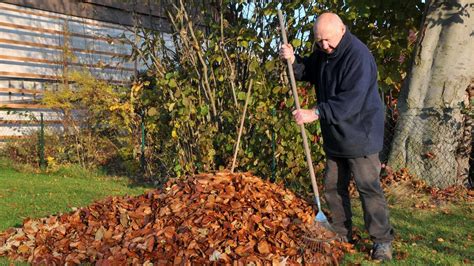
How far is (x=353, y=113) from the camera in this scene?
3.79 metres

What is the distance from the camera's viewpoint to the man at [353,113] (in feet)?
12.5

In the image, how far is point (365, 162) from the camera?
399 cm

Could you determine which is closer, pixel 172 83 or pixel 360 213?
pixel 360 213

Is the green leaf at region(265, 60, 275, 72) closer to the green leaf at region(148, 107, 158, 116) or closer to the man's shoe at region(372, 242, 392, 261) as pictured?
the green leaf at region(148, 107, 158, 116)

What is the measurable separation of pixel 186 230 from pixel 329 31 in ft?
6.31

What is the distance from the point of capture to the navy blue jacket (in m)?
3.79

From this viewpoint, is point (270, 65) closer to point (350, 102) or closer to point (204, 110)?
point (204, 110)

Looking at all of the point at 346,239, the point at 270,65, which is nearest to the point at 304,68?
the point at 270,65

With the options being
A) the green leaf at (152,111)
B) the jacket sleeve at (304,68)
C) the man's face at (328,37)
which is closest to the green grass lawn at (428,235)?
the jacket sleeve at (304,68)

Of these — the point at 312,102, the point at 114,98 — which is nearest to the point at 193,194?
the point at 312,102

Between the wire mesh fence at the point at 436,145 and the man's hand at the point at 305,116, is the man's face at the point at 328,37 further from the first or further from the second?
the wire mesh fence at the point at 436,145

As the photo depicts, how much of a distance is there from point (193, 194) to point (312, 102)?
211cm

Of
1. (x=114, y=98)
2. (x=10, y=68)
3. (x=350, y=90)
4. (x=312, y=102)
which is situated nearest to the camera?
(x=350, y=90)

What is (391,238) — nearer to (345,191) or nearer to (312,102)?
(345,191)
